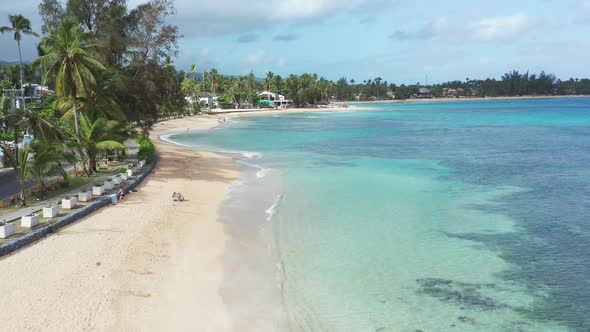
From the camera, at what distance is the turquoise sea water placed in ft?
40.5

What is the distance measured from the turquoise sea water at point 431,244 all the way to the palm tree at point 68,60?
33.5 feet

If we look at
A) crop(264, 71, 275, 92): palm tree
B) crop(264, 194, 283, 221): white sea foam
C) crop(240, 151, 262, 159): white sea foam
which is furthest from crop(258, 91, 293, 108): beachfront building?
crop(264, 194, 283, 221): white sea foam

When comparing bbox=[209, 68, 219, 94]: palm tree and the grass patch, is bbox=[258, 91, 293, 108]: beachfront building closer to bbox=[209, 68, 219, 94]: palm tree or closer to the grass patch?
bbox=[209, 68, 219, 94]: palm tree

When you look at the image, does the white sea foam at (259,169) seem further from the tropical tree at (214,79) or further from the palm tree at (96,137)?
the tropical tree at (214,79)

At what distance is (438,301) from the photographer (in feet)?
42.4

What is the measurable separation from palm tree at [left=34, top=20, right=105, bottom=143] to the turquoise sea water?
1020cm

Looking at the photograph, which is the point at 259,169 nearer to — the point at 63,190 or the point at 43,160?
the point at 63,190

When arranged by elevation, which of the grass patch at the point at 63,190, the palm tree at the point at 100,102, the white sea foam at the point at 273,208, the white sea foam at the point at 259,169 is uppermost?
the palm tree at the point at 100,102

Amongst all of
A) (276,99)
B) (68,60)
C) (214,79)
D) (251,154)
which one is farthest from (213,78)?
(68,60)

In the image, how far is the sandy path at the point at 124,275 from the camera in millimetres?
11070

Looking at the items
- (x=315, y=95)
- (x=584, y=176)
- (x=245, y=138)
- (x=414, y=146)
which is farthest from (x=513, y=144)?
(x=315, y=95)

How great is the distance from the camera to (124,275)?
1353 centimetres

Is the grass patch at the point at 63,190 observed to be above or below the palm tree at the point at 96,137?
below

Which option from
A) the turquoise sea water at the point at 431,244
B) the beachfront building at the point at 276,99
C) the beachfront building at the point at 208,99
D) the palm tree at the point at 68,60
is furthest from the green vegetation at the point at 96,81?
the beachfront building at the point at 276,99
